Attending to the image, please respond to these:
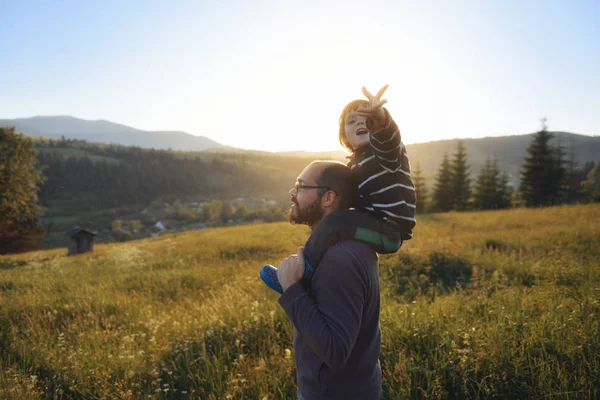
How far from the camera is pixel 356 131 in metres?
1.73

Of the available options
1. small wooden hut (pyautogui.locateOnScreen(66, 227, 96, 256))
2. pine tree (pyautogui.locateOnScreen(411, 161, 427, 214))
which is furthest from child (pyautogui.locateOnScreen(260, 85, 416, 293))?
pine tree (pyautogui.locateOnScreen(411, 161, 427, 214))

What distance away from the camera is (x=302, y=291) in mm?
1479

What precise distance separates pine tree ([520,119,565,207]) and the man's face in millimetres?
38930

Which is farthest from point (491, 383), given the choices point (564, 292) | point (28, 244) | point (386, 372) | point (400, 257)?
point (28, 244)

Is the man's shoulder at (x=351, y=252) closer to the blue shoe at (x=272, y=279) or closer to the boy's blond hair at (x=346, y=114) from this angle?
the blue shoe at (x=272, y=279)

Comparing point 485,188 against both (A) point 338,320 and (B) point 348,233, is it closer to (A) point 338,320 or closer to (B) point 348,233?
(B) point 348,233

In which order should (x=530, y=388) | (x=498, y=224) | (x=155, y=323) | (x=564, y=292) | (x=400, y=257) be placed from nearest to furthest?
(x=530, y=388) → (x=564, y=292) → (x=155, y=323) → (x=400, y=257) → (x=498, y=224)

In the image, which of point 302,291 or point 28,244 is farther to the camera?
point 28,244

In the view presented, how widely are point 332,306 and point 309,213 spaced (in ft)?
1.60

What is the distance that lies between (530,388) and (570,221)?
1327 centimetres

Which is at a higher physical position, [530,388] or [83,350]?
[530,388]

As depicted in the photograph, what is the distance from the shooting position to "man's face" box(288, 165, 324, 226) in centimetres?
163

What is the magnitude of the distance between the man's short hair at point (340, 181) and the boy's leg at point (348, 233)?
0.14 meters

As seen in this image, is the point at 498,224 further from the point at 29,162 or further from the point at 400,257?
the point at 29,162
